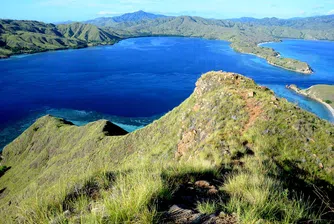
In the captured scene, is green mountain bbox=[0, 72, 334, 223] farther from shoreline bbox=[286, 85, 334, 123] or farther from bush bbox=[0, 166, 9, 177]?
shoreline bbox=[286, 85, 334, 123]

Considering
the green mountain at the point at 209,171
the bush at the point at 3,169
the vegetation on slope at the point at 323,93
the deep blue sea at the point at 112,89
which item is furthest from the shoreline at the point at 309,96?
the bush at the point at 3,169

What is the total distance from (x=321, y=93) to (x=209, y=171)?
13947 centimetres

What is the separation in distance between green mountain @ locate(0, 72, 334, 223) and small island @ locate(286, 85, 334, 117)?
4207 inches

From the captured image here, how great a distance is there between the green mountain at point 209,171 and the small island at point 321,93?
107 meters

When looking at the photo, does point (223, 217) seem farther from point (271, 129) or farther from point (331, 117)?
point (331, 117)

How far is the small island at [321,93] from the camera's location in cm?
12068

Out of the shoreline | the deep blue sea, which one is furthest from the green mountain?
the shoreline

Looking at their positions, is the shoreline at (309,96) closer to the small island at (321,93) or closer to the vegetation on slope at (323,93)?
the small island at (321,93)

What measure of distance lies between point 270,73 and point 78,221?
7220 inches

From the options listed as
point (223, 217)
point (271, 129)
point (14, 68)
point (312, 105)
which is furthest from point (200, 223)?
point (14, 68)

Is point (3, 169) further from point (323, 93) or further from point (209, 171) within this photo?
point (323, 93)

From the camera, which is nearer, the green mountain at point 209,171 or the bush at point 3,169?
the green mountain at point 209,171

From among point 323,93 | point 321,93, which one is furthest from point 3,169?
point 323,93

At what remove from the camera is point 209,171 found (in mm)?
8531
